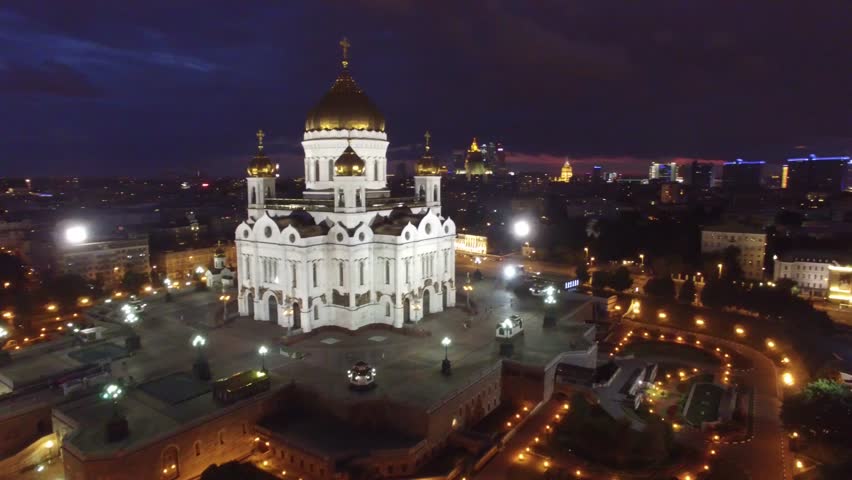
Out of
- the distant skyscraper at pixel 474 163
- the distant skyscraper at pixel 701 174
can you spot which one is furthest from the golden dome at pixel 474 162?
the distant skyscraper at pixel 701 174

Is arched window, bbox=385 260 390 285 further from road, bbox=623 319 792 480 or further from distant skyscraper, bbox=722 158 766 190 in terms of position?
distant skyscraper, bbox=722 158 766 190

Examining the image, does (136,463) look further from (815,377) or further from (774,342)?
(774,342)

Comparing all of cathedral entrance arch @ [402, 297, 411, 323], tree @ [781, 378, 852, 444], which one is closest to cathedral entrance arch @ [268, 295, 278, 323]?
cathedral entrance arch @ [402, 297, 411, 323]

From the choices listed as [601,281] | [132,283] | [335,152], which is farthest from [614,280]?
[132,283]

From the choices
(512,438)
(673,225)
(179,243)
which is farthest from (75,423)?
(673,225)

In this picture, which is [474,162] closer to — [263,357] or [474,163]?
[474,163]
